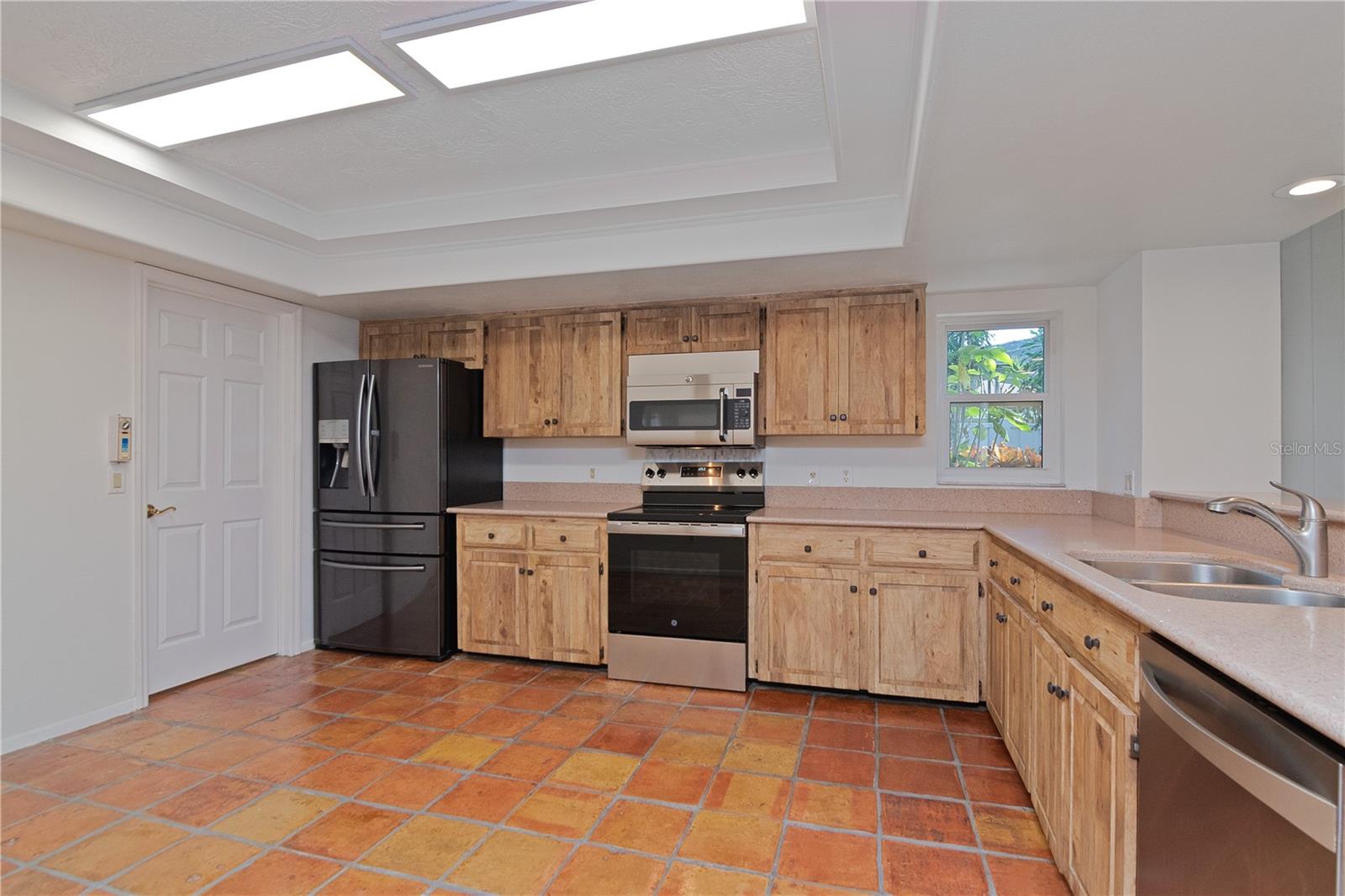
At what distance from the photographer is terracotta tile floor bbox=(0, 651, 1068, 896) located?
1.97 m

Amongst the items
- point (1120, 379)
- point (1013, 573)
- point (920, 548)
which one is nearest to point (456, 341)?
point (920, 548)

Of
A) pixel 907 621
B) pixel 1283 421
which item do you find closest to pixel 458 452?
pixel 907 621

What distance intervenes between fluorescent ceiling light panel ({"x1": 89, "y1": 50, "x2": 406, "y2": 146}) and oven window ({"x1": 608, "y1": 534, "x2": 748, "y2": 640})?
237 cm

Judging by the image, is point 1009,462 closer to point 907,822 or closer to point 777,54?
point 907,822

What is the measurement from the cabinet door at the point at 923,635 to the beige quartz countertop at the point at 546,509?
1.55 metres

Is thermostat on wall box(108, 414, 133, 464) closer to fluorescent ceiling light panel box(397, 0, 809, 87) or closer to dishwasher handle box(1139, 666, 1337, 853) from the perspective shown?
fluorescent ceiling light panel box(397, 0, 809, 87)

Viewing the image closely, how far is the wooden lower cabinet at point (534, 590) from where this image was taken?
375 centimetres

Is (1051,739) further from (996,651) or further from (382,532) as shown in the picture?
(382,532)

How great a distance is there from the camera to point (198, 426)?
142 inches

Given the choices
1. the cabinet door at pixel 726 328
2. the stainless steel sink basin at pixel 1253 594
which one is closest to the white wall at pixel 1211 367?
the stainless steel sink basin at pixel 1253 594

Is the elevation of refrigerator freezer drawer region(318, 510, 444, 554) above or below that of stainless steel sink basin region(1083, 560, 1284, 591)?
below

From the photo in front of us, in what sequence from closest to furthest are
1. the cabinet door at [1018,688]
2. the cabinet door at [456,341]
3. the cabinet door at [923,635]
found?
the cabinet door at [1018,688] < the cabinet door at [923,635] < the cabinet door at [456,341]

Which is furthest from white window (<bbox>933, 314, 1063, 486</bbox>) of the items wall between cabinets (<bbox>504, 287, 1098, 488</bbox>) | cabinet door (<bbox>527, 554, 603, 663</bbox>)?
cabinet door (<bbox>527, 554, 603, 663</bbox>)

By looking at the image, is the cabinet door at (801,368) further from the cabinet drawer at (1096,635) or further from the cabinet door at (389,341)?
the cabinet door at (389,341)
